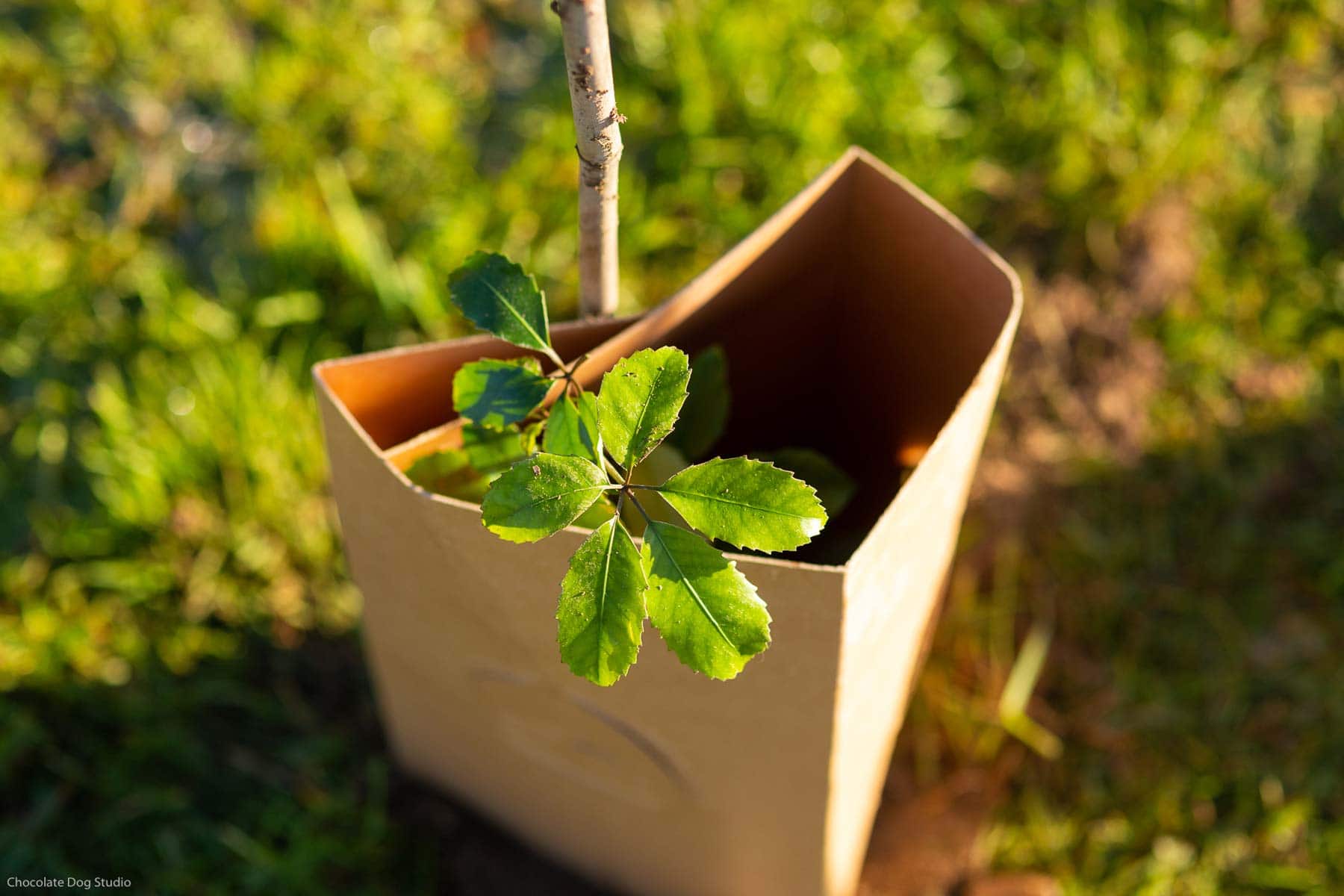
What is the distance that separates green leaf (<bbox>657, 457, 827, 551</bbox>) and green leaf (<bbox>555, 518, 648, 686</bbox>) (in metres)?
0.04

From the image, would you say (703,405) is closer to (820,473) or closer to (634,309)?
(820,473)

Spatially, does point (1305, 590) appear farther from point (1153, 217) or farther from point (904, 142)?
point (904, 142)

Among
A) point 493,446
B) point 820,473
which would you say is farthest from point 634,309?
point 493,446

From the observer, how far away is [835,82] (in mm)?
1683

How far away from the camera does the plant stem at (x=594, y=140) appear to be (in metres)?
0.60

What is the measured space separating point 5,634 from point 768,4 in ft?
4.68

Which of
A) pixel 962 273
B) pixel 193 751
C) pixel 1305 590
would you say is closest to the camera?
pixel 962 273

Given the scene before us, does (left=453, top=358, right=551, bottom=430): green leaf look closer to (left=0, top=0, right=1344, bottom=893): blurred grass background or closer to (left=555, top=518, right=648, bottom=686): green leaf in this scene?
(left=555, top=518, right=648, bottom=686): green leaf

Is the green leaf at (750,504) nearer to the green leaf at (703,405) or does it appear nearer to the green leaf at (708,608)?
the green leaf at (708,608)

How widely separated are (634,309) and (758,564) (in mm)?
1000

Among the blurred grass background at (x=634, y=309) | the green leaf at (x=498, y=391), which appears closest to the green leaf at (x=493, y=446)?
the green leaf at (x=498, y=391)

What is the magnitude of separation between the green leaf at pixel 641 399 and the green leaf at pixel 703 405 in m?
0.19

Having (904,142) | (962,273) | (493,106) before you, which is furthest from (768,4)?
(962,273)

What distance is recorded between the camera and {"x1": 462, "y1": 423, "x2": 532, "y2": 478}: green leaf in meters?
0.71
